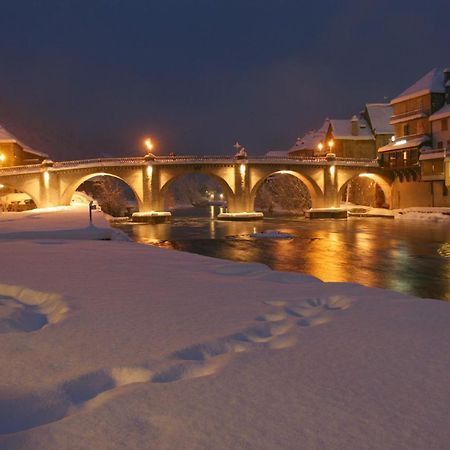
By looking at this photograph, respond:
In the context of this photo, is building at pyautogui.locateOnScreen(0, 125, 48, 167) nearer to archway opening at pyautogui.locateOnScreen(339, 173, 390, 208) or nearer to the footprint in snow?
archway opening at pyautogui.locateOnScreen(339, 173, 390, 208)

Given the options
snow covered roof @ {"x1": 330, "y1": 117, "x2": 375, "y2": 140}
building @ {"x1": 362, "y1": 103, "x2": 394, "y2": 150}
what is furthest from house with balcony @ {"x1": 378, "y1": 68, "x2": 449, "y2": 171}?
snow covered roof @ {"x1": 330, "y1": 117, "x2": 375, "y2": 140}

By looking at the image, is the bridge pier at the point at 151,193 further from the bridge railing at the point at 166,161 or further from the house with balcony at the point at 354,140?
the house with balcony at the point at 354,140

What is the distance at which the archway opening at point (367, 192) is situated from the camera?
5842 centimetres

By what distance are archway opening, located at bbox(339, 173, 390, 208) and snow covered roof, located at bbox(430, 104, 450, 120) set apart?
36.5 feet

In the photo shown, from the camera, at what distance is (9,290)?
754 cm

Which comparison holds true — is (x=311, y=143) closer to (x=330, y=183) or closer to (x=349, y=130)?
(x=349, y=130)

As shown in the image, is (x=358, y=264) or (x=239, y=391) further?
(x=358, y=264)

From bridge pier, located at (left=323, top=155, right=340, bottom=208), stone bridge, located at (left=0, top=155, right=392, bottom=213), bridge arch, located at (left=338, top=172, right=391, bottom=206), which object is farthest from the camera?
bridge arch, located at (left=338, top=172, right=391, bottom=206)

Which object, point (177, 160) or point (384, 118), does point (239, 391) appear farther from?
point (384, 118)

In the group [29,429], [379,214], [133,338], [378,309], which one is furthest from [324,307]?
[379,214]

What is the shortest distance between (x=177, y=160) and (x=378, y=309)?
4549 cm

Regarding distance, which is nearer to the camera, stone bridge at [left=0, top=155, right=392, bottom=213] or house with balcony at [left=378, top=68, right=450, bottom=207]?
stone bridge at [left=0, top=155, right=392, bottom=213]

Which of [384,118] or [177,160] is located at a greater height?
[384,118]

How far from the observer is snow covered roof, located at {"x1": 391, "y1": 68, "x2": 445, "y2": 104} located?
48625mm
